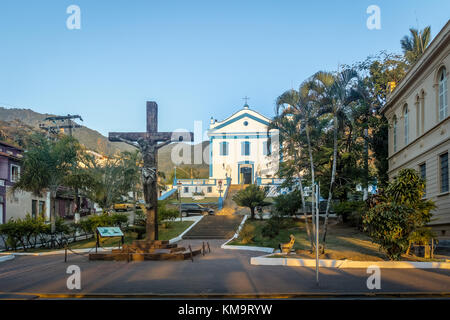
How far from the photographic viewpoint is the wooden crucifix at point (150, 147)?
639 inches

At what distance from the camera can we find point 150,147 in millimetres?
16469

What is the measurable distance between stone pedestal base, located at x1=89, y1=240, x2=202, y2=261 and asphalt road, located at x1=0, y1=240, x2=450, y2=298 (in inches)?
32.7

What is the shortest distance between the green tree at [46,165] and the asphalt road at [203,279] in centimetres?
945

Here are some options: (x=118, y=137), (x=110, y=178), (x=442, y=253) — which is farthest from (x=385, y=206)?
(x=110, y=178)

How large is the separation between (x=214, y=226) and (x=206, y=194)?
2168cm

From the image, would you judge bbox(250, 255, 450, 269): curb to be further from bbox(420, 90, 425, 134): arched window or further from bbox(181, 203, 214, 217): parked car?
bbox(181, 203, 214, 217): parked car

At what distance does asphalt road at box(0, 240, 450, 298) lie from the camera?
9117mm

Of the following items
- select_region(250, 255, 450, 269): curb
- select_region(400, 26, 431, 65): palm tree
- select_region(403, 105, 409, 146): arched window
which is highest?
select_region(400, 26, 431, 65): palm tree

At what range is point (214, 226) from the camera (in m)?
30.8

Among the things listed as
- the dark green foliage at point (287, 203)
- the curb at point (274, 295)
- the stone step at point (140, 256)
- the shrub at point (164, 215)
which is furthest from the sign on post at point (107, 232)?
the dark green foliage at point (287, 203)

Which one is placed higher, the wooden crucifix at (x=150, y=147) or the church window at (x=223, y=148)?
the church window at (x=223, y=148)

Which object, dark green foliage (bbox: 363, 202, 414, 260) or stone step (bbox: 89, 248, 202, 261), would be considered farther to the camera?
stone step (bbox: 89, 248, 202, 261)

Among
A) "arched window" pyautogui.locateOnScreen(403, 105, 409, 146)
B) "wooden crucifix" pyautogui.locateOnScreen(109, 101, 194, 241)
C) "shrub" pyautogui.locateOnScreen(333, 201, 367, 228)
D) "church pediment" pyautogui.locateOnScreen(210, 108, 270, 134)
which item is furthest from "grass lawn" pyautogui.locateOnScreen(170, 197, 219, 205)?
"wooden crucifix" pyautogui.locateOnScreen(109, 101, 194, 241)
